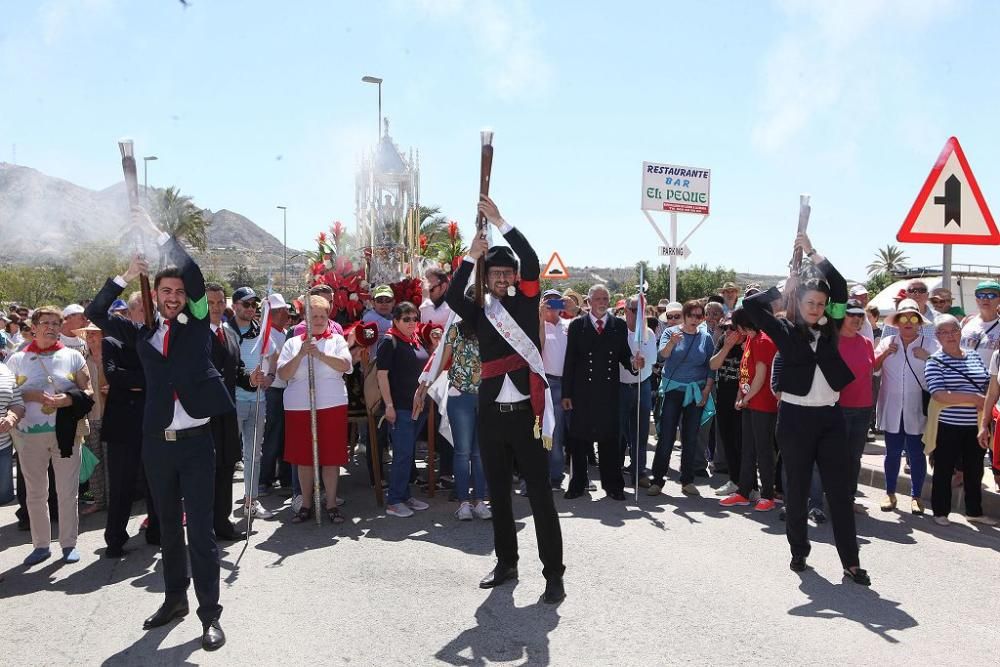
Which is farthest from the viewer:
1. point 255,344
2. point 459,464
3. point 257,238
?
point 257,238

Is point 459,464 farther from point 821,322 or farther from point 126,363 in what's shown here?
point 821,322

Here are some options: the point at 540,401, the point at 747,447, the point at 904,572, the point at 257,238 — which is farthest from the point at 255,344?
the point at 257,238

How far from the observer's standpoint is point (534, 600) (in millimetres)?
4898

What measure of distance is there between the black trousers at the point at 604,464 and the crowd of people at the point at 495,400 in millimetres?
25

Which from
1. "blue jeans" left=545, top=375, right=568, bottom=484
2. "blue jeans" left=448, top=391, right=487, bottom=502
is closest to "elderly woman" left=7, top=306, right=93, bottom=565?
"blue jeans" left=448, top=391, right=487, bottom=502

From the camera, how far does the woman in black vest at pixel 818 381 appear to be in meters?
5.34

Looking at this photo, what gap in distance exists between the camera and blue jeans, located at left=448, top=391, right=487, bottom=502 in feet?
23.8

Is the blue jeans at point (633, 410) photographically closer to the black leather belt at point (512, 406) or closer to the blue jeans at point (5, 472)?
the black leather belt at point (512, 406)

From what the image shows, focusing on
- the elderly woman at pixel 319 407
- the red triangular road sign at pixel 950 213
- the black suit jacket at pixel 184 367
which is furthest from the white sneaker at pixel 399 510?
the red triangular road sign at pixel 950 213

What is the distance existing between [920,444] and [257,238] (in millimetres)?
88508

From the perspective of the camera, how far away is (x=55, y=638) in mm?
4402

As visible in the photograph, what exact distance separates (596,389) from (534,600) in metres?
3.39

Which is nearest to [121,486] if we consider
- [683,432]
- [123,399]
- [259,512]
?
[123,399]

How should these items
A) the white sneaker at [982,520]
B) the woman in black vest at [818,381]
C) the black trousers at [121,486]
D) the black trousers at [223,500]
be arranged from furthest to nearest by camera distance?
the white sneaker at [982,520], the black trousers at [223,500], the black trousers at [121,486], the woman in black vest at [818,381]
